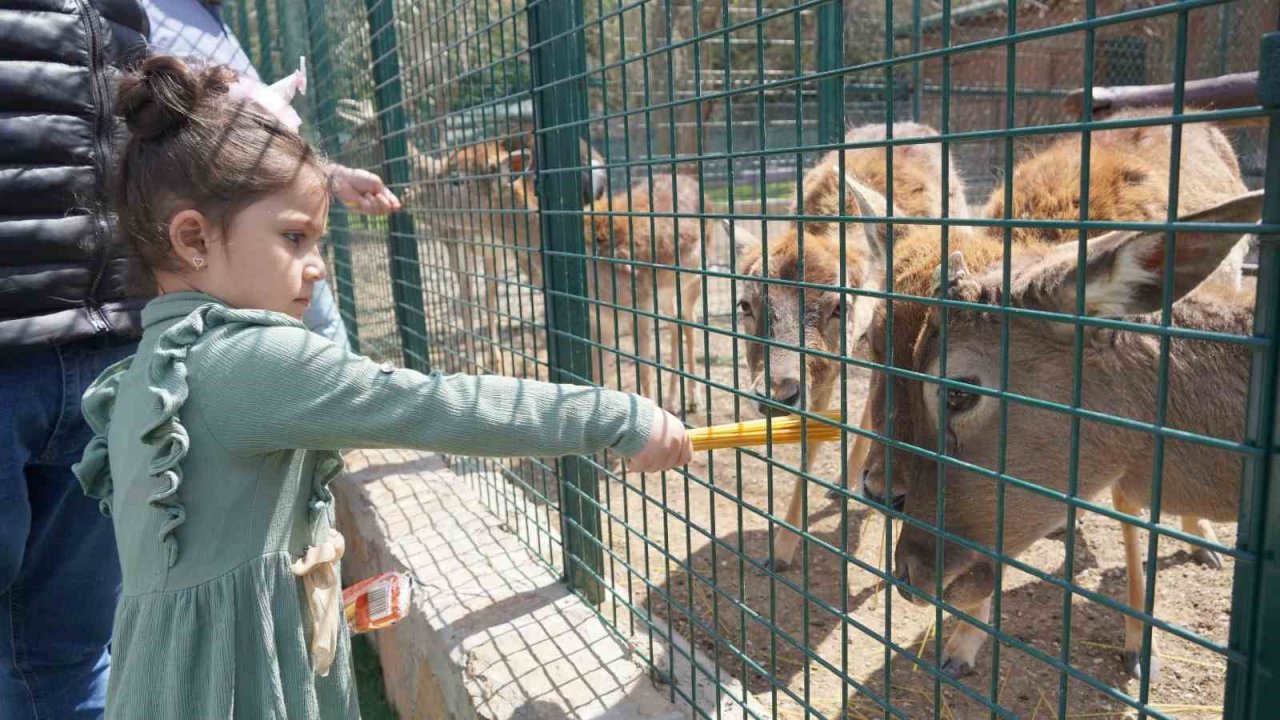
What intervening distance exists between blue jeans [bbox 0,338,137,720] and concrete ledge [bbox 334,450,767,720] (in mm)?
1106

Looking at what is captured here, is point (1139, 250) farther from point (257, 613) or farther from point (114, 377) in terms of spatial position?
point (114, 377)

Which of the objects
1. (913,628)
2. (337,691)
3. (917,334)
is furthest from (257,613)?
(913,628)

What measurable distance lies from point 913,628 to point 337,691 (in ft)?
8.06

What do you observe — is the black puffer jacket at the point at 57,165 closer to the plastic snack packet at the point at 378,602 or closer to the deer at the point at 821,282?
the plastic snack packet at the point at 378,602

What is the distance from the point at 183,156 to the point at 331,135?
568 cm

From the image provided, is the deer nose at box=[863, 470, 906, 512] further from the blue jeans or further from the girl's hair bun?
the blue jeans

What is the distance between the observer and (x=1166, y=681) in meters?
3.22

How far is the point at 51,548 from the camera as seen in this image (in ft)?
8.59

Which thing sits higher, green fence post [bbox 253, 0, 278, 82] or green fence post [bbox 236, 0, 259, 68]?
green fence post [bbox 236, 0, 259, 68]

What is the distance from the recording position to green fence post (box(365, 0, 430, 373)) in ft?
16.6

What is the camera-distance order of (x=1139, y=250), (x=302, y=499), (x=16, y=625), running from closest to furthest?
1. (x=1139, y=250)
2. (x=302, y=499)
3. (x=16, y=625)

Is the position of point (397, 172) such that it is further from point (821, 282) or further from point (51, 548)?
point (51, 548)

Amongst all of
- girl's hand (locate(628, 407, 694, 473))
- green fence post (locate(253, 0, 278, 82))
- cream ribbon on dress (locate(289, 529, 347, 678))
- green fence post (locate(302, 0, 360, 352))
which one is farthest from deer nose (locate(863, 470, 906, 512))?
green fence post (locate(253, 0, 278, 82))

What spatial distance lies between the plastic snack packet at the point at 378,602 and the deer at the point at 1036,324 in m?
1.29
